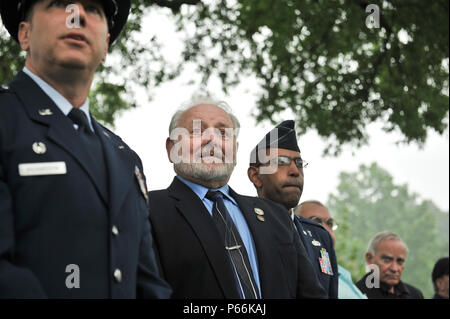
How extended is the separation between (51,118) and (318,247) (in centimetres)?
250

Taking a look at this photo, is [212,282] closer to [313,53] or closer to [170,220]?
[170,220]

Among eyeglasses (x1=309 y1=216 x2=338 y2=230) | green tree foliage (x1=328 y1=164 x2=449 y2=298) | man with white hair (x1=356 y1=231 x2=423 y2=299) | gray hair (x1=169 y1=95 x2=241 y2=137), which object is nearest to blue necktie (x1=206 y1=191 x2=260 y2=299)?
gray hair (x1=169 y1=95 x2=241 y2=137)

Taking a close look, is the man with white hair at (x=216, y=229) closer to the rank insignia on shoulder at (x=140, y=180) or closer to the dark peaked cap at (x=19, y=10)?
the rank insignia on shoulder at (x=140, y=180)

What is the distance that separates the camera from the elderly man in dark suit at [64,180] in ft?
6.53

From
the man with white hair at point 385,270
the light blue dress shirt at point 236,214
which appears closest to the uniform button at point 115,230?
the light blue dress shirt at point 236,214

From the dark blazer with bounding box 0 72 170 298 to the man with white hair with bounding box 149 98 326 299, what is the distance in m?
0.65

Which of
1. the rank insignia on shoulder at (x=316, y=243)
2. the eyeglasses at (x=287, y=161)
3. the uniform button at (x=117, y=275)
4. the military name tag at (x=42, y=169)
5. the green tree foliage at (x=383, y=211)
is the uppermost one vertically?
the green tree foliage at (x=383, y=211)

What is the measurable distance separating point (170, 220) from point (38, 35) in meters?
1.24

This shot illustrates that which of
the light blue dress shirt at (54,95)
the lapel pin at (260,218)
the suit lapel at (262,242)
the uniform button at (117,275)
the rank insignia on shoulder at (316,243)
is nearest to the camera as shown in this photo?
the uniform button at (117,275)

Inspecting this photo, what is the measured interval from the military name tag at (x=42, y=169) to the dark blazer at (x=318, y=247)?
7.41 ft

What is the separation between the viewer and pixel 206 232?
3.11 metres

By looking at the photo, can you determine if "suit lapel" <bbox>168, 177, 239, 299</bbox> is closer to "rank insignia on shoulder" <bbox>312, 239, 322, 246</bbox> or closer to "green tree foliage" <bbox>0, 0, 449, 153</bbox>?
"rank insignia on shoulder" <bbox>312, 239, 322, 246</bbox>

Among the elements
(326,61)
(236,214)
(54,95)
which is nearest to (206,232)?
(236,214)

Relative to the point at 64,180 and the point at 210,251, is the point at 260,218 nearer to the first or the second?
the point at 210,251
